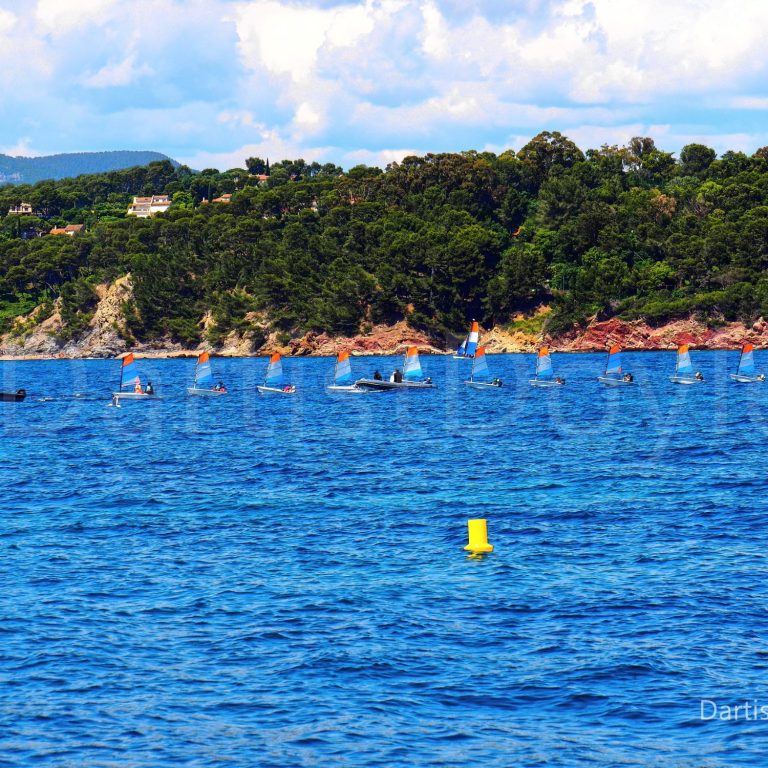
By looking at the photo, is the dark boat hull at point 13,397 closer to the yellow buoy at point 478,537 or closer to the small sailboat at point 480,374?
the small sailboat at point 480,374

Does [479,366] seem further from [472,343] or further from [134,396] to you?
[134,396]

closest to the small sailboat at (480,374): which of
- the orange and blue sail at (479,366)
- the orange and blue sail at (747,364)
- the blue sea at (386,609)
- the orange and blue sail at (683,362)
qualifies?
the orange and blue sail at (479,366)

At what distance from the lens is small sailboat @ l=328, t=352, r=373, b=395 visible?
12500 cm

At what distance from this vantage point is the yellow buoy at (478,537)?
39938 millimetres

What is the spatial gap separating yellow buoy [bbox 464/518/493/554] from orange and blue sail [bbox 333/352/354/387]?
84245 mm

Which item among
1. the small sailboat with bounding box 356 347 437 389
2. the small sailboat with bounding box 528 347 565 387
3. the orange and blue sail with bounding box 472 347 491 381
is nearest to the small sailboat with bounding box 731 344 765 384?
the small sailboat with bounding box 528 347 565 387

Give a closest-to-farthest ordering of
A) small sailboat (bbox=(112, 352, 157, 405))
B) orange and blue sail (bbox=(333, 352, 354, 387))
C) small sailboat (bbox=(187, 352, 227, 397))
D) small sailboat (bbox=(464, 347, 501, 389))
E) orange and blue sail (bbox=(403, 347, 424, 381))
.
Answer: small sailboat (bbox=(112, 352, 157, 405))
orange and blue sail (bbox=(403, 347, 424, 381))
small sailboat (bbox=(187, 352, 227, 397))
orange and blue sail (bbox=(333, 352, 354, 387))
small sailboat (bbox=(464, 347, 501, 389))

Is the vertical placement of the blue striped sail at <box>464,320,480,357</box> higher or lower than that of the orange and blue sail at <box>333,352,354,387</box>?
higher

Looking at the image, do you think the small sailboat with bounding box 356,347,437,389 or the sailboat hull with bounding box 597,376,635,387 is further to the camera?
the sailboat hull with bounding box 597,376,635,387

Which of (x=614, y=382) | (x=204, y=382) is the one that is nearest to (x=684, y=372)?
(x=614, y=382)

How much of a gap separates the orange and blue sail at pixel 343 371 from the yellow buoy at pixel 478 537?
276 feet

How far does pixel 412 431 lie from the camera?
85.4 metres

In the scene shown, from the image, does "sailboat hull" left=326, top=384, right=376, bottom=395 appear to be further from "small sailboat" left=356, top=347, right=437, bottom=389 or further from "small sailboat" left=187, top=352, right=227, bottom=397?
"small sailboat" left=187, top=352, right=227, bottom=397

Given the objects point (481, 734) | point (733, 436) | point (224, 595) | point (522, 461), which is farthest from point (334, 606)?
point (733, 436)
